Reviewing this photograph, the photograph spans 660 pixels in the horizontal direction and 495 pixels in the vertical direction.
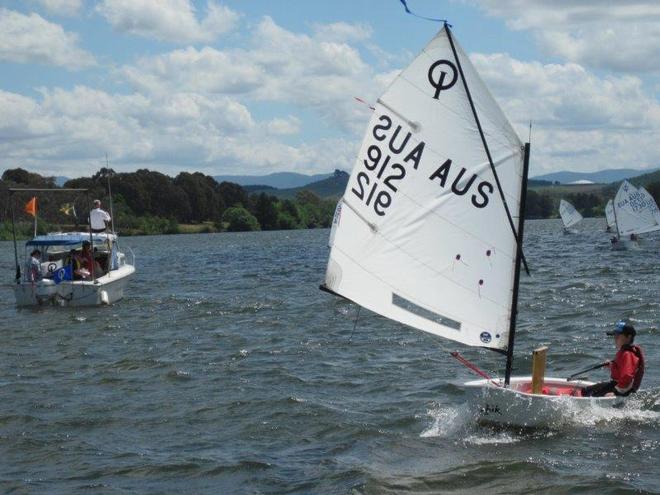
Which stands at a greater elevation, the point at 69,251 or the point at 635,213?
the point at 635,213

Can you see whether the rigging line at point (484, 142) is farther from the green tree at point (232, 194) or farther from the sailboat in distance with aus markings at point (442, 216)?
the green tree at point (232, 194)

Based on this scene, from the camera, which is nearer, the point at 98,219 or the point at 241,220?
A: the point at 98,219

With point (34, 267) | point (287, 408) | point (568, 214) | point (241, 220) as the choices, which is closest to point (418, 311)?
point (287, 408)

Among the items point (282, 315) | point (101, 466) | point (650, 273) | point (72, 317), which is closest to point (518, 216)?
point (101, 466)

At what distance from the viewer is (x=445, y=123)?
14117mm

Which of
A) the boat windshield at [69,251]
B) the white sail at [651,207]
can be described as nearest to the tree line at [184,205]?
the white sail at [651,207]

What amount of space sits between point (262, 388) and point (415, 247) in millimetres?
5692

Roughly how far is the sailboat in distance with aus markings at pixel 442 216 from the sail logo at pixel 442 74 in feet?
0.05

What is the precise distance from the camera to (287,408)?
17.2m

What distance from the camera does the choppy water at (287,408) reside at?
43.5ft

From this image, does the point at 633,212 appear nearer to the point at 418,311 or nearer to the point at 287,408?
the point at 287,408

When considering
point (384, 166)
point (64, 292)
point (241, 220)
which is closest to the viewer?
point (384, 166)

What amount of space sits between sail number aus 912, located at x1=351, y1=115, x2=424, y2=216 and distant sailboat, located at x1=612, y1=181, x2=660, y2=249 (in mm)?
52601

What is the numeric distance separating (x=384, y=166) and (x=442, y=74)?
152 cm
